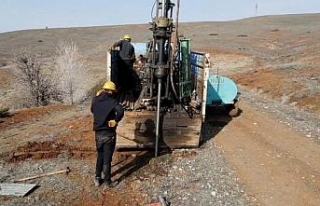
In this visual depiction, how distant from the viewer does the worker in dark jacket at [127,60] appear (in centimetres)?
1009

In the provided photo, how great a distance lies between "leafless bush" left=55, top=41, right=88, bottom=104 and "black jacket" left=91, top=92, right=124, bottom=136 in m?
10.1

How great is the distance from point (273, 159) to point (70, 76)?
1142cm

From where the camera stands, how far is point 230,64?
86.7 ft

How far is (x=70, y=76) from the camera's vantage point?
1739cm

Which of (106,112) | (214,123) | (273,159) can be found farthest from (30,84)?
(273,159)

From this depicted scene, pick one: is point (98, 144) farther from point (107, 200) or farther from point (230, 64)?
point (230, 64)

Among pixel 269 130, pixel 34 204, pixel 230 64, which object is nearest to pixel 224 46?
pixel 230 64

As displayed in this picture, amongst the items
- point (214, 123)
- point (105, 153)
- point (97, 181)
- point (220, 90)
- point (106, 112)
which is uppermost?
point (106, 112)

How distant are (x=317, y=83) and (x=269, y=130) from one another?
617cm

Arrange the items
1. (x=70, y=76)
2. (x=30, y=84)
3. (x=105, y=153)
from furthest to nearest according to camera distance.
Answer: (x=70, y=76)
(x=30, y=84)
(x=105, y=153)

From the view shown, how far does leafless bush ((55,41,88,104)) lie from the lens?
55.3ft

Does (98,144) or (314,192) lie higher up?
(98,144)

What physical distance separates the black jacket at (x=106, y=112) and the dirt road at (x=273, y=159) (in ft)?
8.00

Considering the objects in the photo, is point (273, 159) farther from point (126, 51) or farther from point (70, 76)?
point (70, 76)
